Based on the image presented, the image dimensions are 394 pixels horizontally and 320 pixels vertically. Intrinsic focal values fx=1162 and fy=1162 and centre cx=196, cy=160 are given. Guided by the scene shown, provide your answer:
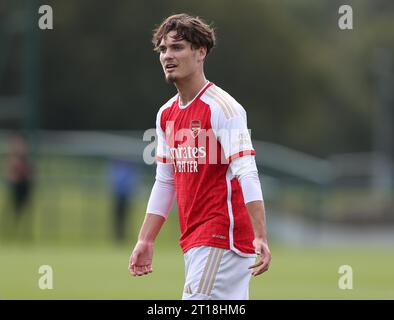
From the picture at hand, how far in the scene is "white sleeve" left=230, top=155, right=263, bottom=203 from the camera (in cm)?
719

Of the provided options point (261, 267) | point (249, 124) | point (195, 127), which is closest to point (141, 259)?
point (195, 127)

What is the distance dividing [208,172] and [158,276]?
9894 mm

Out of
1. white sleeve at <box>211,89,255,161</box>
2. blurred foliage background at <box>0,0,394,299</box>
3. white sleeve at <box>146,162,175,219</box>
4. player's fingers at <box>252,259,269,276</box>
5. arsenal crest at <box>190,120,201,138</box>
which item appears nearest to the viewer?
player's fingers at <box>252,259,269,276</box>

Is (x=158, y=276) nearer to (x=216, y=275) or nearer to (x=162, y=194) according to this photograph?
(x=162, y=194)

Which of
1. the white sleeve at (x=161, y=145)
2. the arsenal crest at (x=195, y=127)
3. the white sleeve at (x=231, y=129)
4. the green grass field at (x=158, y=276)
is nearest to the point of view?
the white sleeve at (x=231, y=129)

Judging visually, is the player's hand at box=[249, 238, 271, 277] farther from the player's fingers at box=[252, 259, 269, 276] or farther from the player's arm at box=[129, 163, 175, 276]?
the player's arm at box=[129, 163, 175, 276]

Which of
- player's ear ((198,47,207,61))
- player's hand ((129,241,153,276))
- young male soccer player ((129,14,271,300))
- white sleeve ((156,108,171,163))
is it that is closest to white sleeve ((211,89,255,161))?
young male soccer player ((129,14,271,300))

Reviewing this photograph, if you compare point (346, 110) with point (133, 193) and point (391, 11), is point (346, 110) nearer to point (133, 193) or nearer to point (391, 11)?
point (391, 11)

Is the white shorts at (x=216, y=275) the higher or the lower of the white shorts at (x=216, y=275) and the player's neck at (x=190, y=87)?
the lower

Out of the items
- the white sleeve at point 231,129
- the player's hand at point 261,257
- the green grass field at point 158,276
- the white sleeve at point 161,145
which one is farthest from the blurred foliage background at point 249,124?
the player's hand at point 261,257

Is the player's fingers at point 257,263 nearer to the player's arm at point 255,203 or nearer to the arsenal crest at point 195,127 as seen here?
the player's arm at point 255,203

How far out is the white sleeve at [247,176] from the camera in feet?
23.6
